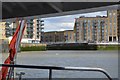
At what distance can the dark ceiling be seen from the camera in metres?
3.70

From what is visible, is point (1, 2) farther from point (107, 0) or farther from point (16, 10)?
point (107, 0)

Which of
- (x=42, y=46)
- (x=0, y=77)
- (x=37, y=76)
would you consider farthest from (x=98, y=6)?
(x=42, y=46)

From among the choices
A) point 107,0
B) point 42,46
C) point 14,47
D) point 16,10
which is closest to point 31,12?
point 16,10

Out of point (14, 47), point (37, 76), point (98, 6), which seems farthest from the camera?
point (37, 76)

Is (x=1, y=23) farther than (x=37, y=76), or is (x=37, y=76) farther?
(x=37, y=76)

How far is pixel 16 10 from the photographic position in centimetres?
418

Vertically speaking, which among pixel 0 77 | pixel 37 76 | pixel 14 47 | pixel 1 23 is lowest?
pixel 37 76

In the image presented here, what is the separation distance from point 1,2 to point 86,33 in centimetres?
6217

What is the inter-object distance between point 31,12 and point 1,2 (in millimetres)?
439

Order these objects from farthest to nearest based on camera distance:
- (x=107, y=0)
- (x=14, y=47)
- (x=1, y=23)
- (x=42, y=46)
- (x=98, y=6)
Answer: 1. (x=42, y=46)
2. (x=1, y=23)
3. (x=14, y=47)
4. (x=98, y=6)
5. (x=107, y=0)

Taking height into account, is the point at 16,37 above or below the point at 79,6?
below

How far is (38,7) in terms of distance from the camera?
396 centimetres

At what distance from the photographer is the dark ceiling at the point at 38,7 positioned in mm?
3695

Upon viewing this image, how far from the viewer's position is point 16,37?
4.13 m
